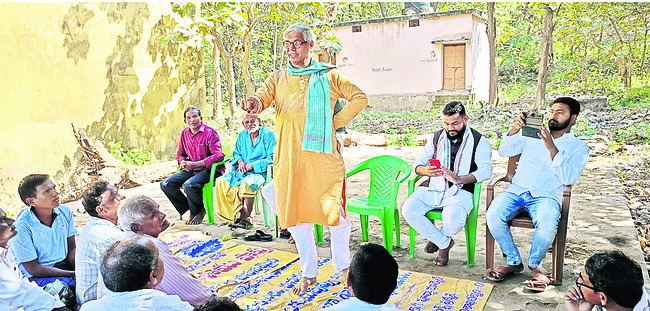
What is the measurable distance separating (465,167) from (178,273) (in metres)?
2.58

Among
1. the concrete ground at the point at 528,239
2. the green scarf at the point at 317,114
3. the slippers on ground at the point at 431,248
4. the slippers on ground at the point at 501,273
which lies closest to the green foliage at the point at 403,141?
the concrete ground at the point at 528,239

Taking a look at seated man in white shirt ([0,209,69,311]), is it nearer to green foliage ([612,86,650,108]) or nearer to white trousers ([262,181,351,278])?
white trousers ([262,181,351,278])

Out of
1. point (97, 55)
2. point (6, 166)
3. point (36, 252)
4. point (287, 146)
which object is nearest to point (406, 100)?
point (97, 55)

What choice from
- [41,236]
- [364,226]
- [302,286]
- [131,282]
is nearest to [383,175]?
[364,226]

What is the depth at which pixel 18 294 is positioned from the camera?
2.43 m

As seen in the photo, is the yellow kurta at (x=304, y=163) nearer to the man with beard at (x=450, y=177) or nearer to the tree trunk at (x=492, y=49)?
the man with beard at (x=450, y=177)

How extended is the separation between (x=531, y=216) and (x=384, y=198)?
1375 mm

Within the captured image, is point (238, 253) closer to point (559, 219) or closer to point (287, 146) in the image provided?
point (287, 146)

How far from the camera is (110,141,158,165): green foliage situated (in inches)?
337

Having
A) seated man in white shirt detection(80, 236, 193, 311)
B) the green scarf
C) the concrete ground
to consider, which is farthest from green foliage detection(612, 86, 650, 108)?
seated man in white shirt detection(80, 236, 193, 311)

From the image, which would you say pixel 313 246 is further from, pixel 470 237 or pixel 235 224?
pixel 235 224

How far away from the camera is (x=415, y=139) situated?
38.9 ft

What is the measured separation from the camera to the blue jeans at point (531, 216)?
364 centimetres

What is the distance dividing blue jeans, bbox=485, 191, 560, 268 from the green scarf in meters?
1.45
